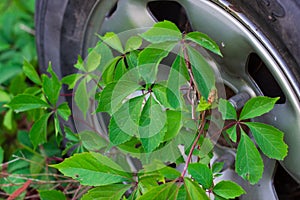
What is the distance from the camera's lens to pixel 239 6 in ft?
3.55

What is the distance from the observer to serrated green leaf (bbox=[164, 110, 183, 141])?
1077 mm

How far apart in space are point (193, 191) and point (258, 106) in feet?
0.73

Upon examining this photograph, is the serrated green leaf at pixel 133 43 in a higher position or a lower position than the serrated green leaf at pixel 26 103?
higher

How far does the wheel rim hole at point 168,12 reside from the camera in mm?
1413

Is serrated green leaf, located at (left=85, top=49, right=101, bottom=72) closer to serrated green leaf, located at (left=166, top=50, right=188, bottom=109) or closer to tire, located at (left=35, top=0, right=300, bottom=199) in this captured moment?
tire, located at (left=35, top=0, right=300, bottom=199)

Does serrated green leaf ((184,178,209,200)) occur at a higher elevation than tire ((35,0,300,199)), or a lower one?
lower

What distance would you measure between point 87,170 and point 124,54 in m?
0.28

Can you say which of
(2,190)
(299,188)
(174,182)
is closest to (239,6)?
(174,182)

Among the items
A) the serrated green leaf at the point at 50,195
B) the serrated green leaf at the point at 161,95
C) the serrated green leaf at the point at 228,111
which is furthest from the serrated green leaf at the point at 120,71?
the serrated green leaf at the point at 50,195

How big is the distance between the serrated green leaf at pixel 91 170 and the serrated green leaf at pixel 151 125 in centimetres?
8

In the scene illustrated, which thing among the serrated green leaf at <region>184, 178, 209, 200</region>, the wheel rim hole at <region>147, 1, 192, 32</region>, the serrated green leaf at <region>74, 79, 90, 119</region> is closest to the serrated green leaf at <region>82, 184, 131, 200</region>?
the serrated green leaf at <region>184, 178, 209, 200</region>

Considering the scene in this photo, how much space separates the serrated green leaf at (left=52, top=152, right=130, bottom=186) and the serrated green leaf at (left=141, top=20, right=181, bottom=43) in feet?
0.88

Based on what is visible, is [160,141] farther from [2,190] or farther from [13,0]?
[13,0]

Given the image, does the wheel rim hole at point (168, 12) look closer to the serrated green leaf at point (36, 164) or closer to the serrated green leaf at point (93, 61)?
the serrated green leaf at point (93, 61)
